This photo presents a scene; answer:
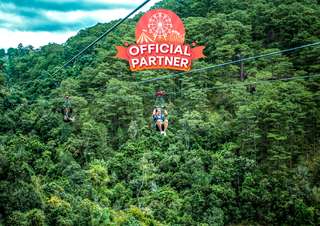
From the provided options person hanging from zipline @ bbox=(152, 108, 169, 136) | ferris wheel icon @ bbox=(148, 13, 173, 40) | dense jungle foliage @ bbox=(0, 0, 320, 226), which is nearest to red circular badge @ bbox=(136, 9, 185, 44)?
ferris wheel icon @ bbox=(148, 13, 173, 40)

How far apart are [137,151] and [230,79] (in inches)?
276

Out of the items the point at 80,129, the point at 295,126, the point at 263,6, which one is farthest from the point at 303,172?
the point at 263,6

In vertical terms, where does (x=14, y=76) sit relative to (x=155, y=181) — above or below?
above

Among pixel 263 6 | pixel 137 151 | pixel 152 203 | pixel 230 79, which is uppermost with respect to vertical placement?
pixel 263 6

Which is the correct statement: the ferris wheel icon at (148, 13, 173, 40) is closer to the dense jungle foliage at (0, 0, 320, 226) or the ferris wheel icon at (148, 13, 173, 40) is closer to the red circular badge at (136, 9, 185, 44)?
the red circular badge at (136, 9, 185, 44)

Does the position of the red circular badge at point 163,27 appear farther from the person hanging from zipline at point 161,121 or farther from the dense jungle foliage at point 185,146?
the person hanging from zipline at point 161,121

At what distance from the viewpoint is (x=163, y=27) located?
12.1 metres

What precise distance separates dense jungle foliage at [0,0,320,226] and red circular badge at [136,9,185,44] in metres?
3.14

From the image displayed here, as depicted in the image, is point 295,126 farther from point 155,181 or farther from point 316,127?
point 155,181

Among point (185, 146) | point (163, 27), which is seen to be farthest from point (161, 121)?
point (185, 146)

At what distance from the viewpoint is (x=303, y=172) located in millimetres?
18266

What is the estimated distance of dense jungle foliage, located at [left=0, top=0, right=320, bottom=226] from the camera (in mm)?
16516

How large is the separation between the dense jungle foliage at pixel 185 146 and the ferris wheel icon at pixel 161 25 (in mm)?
3266

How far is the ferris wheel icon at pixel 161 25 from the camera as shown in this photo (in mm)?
12148
